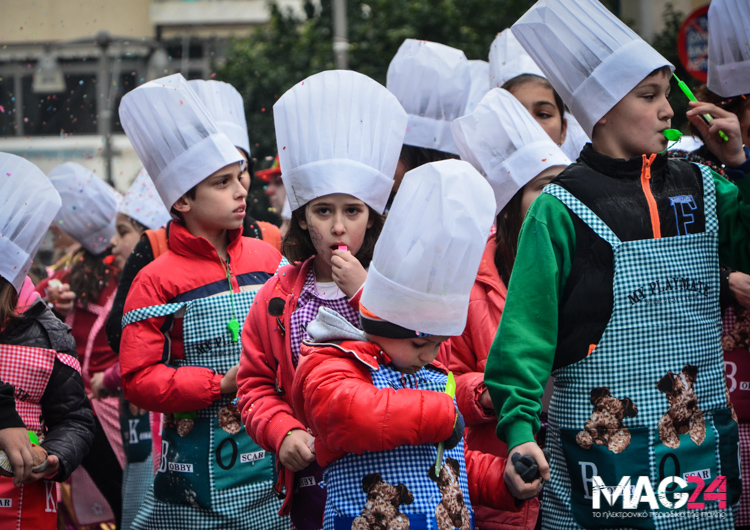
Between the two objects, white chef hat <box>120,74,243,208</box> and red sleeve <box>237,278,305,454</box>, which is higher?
white chef hat <box>120,74,243,208</box>

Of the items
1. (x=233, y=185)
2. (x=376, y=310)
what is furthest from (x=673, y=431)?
(x=233, y=185)

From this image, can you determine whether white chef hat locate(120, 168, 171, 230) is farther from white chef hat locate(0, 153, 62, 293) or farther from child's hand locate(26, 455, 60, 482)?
child's hand locate(26, 455, 60, 482)

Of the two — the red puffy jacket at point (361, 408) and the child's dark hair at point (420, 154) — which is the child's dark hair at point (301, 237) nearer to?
the red puffy jacket at point (361, 408)

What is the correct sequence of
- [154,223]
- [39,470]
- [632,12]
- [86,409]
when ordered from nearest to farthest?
[39,470] → [86,409] → [154,223] → [632,12]

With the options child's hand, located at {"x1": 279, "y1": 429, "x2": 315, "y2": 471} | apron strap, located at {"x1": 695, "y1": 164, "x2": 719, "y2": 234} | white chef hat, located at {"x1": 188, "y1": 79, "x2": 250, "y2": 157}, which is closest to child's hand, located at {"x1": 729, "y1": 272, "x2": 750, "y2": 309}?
apron strap, located at {"x1": 695, "y1": 164, "x2": 719, "y2": 234}

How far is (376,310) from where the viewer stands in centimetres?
272

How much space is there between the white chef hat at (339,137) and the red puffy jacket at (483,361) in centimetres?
61

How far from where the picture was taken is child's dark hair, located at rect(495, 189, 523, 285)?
3867mm

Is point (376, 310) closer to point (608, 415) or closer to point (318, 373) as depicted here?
point (318, 373)

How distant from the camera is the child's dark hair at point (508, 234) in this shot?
152 inches

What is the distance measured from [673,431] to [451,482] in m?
0.75

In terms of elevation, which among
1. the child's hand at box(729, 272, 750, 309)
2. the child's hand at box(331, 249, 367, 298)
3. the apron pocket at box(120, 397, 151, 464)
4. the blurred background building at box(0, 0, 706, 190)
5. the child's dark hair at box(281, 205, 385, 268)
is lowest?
the apron pocket at box(120, 397, 151, 464)

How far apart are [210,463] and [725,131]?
2.47 m

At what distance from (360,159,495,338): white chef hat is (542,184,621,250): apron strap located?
1.51 feet
